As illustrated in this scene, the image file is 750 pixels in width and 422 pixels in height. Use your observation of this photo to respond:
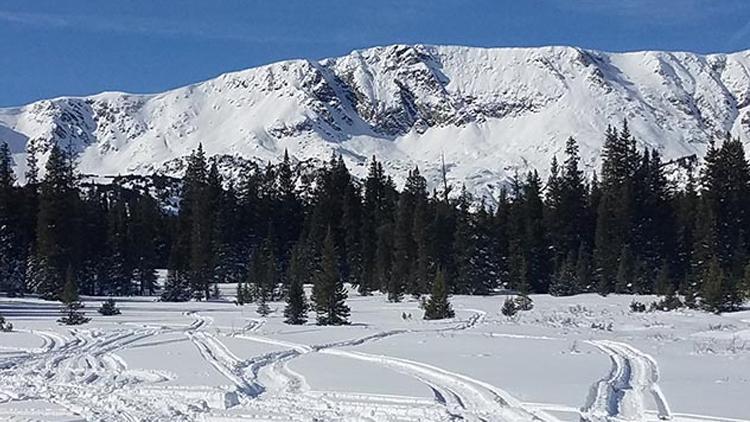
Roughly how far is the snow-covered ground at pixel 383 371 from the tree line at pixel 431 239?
63.3 feet

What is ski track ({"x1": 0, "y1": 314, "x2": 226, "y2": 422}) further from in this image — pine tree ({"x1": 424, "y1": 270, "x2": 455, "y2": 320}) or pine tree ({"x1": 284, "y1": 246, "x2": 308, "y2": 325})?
pine tree ({"x1": 424, "y1": 270, "x2": 455, "y2": 320})

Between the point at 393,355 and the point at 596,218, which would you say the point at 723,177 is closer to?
the point at 596,218

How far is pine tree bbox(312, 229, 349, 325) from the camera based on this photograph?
32.5 m

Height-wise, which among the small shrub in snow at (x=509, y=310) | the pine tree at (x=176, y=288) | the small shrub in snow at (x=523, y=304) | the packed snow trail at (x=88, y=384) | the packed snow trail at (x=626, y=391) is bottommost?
the packed snow trail at (x=88, y=384)

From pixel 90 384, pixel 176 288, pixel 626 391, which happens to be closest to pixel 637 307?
pixel 626 391

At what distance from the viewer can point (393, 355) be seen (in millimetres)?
19859

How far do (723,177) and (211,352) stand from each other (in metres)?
42.1

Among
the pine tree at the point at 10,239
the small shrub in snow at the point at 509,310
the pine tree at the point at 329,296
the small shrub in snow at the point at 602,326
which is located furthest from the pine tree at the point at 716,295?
the pine tree at the point at 10,239

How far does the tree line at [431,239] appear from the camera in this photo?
52688mm

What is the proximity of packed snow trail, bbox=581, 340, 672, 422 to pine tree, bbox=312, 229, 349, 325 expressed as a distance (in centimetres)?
1442

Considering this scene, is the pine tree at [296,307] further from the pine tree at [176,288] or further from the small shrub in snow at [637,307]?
the pine tree at [176,288]

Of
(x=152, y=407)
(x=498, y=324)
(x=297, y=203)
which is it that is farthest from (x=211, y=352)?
(x=297, y=203)

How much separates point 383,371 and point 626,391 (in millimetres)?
4702

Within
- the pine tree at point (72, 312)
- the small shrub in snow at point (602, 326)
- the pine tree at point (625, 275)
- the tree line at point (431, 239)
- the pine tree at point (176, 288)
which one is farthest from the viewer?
the pine tree at point (176, 288)
